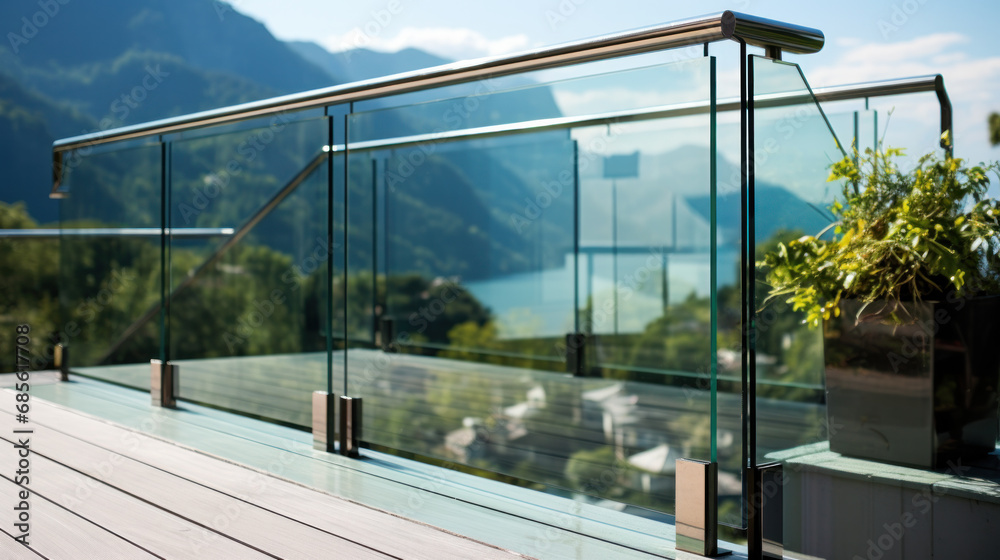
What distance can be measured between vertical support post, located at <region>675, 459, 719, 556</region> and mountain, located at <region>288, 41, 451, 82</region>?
33.6m

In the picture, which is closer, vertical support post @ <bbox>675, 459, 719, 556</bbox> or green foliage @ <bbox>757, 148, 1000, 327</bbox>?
vertical support post @ <bbox>675, 459, 719, 556</bbox>

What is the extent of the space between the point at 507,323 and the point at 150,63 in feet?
83.6

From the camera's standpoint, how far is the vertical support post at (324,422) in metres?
2.12

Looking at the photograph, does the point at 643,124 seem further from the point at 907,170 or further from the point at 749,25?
the point at 749,25

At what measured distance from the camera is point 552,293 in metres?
4.11

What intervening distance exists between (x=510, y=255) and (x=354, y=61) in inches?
1327

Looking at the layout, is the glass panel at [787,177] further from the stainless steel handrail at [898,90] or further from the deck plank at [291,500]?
the deck plank at [291,500]

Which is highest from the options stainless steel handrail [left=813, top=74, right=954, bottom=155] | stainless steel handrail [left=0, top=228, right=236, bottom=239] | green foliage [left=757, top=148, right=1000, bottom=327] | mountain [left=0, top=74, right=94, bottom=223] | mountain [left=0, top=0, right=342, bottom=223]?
mountain [left=0, top=0, right=342, bottom=223]

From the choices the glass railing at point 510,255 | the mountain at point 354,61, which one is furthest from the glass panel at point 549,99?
the mountain at point 354,61

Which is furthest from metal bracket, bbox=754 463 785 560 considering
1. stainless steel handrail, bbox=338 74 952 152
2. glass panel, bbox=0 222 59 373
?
glass panel, bbox=0 222 59 373

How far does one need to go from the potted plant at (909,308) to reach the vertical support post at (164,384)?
214 centimetres

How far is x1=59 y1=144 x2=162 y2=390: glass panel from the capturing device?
3.07 meters

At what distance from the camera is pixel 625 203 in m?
4.01

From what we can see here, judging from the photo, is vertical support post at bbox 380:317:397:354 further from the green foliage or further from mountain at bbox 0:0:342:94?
mountain at bbox 0:0:342:94
